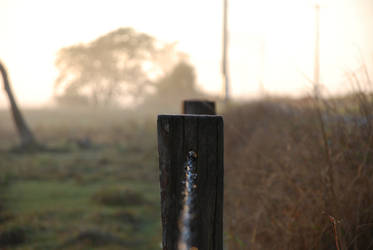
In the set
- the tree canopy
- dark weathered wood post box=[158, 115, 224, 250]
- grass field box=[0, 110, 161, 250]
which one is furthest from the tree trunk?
the tree canopy

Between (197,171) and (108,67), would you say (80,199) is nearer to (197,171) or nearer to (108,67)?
(197,171)

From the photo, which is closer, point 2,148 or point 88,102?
point 2,148

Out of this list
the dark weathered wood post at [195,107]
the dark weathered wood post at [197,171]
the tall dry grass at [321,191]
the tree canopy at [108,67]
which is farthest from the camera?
the tree canopy at [108,67]

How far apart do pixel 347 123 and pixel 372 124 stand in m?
0.38

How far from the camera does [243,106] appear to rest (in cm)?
902

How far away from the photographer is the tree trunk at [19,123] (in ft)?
42.9

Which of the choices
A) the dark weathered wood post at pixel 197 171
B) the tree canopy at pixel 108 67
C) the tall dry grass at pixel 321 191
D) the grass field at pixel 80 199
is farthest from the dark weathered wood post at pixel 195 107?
the tree canopy at pixel 108 67

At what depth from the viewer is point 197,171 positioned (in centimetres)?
140

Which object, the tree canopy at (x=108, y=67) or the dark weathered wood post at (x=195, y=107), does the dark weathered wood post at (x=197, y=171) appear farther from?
the tree canopy at (x=108, y=67)

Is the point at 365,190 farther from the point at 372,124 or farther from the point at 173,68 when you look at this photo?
the point at 173,68

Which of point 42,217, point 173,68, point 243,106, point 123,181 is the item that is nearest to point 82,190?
point 123,181

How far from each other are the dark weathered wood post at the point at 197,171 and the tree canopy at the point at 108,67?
38.2 m

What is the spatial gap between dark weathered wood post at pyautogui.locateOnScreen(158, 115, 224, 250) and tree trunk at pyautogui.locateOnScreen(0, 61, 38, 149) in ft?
41.0

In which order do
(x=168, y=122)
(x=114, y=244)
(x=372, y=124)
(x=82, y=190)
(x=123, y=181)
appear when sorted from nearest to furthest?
(x=168, y=122)
(x=372, y=124)
(x=114, y=244)
(x=82, y=190)
(x=123, y=181)
